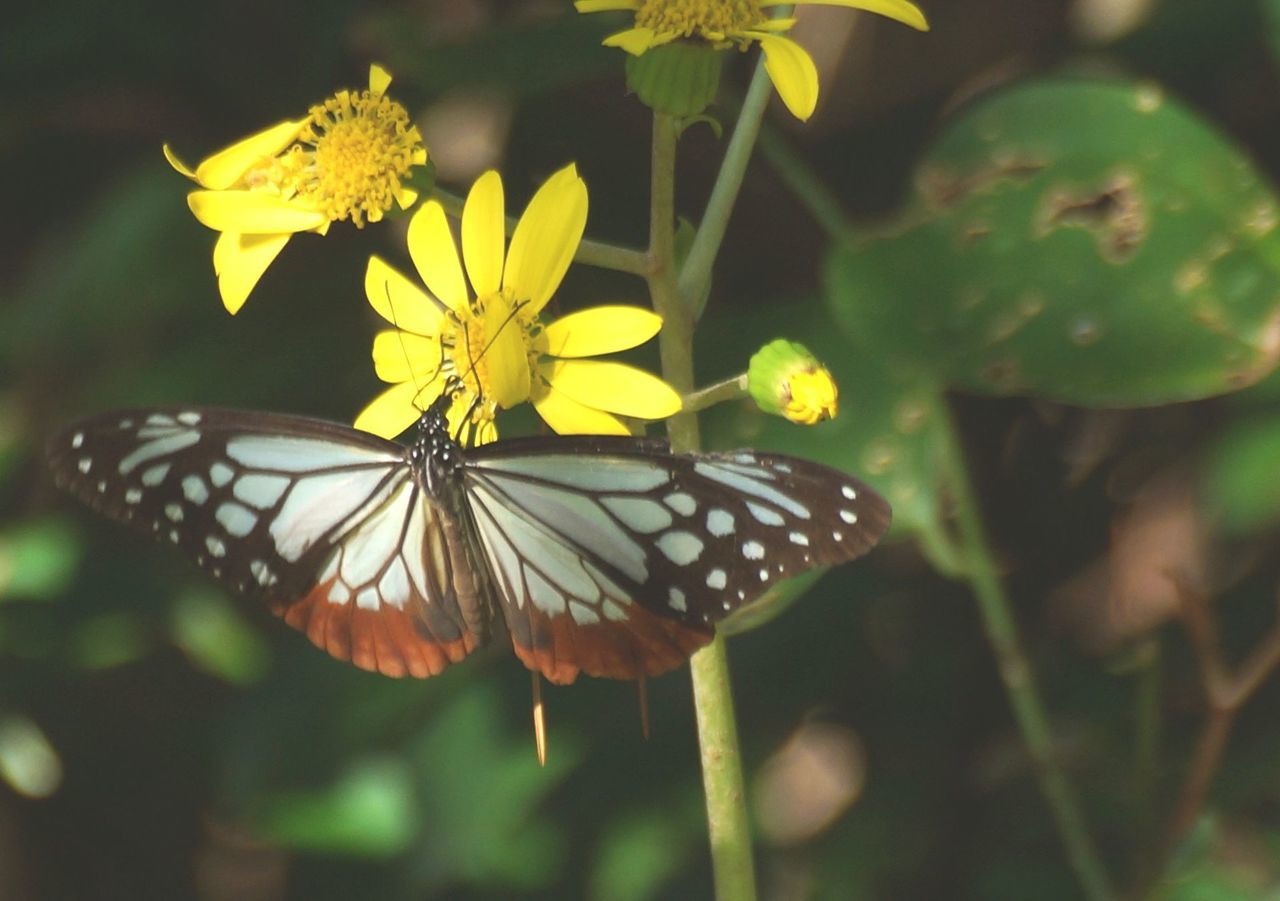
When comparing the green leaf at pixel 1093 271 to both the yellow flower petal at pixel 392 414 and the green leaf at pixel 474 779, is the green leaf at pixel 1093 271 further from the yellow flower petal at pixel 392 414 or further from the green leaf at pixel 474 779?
the green leaf at pixel 474 779

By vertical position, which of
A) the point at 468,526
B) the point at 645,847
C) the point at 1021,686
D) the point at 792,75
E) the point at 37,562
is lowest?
the point at 645,847

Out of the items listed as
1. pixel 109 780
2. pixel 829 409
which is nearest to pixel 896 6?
pixel 829 409

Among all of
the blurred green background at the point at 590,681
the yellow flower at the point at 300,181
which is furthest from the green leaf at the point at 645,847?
the yellow flower at the point at 300,181

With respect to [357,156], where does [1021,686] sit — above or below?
below

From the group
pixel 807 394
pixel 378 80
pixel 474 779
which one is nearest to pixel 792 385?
pixel 807 394

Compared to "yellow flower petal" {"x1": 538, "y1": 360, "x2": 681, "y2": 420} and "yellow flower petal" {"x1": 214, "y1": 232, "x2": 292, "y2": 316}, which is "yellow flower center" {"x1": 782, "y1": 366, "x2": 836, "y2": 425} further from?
"yellow flower petal" {"x1": 214, "y1": 232, "x2": 292, "y2": 316}

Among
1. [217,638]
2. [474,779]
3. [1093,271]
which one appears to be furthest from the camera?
[217,638]

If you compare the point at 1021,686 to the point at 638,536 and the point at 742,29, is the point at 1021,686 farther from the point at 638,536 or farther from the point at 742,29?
the point at 742,29
